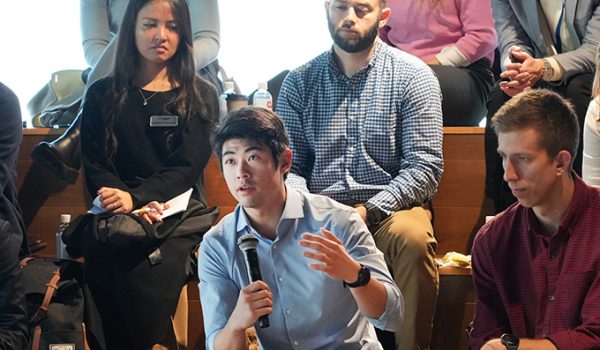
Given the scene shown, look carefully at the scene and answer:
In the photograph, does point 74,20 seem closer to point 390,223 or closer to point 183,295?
point 183,295

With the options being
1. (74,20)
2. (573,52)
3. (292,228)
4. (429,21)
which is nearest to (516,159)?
(292,228)

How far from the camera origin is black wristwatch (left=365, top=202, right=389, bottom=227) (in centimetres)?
274

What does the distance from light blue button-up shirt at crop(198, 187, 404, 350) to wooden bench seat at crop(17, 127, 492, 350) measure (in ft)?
2.82

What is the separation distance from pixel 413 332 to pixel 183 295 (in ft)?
2.59

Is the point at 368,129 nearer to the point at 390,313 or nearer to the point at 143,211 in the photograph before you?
the point at 143,211

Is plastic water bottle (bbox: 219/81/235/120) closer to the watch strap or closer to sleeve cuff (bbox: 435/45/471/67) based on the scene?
sleeve cuff (bbox: 435/45/471/67)

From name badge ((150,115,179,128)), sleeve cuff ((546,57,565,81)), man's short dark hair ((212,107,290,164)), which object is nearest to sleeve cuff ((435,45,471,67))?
sleeve cuff ((546,57,565,81))

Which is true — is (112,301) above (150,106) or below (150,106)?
below

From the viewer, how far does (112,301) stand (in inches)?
106

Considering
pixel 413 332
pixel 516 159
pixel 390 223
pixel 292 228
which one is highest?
pixel 516 159

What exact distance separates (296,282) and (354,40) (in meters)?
1.21

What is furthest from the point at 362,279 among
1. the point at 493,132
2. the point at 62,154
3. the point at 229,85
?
the point at 229,85

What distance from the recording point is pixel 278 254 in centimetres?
207

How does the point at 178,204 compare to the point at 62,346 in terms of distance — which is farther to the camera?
the point at 178,204
